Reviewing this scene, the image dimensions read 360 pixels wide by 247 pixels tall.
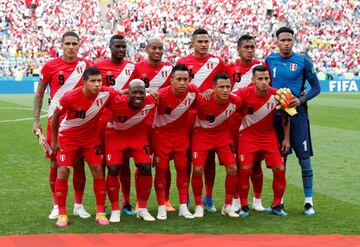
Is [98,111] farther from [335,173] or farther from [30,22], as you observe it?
[30,22]

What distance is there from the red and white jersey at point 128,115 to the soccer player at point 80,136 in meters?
0.11

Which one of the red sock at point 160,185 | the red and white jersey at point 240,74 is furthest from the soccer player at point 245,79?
the red sock at point 160,185

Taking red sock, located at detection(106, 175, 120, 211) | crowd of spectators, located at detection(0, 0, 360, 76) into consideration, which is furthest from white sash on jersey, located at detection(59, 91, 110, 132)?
crowd of spectators, located at detection(0, 0, 360, 76)

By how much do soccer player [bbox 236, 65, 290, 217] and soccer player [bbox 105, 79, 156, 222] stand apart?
1.08 meters

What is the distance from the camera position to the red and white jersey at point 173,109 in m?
7.71

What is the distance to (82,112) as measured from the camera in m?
7.37

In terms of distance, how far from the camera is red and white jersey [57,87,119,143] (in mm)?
7305

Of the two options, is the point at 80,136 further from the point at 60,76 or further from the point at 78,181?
the point at 60,76

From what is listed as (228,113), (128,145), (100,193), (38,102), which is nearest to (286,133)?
(228,113)

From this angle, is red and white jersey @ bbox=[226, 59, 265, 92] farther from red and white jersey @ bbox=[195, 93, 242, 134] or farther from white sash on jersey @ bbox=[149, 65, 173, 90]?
white sash on jersey @ bbox=[149, 65, 173, 90]

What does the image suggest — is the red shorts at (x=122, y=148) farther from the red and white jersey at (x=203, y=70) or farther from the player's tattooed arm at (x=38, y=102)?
the red and white jersey at (x=203, y=70)

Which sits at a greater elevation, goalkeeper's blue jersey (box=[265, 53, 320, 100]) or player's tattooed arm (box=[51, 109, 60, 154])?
goalkeeper's blue jersey (box=[265, 53, 320, 100])

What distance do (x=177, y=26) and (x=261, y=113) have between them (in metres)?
32.9

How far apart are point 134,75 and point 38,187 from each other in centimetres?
265
